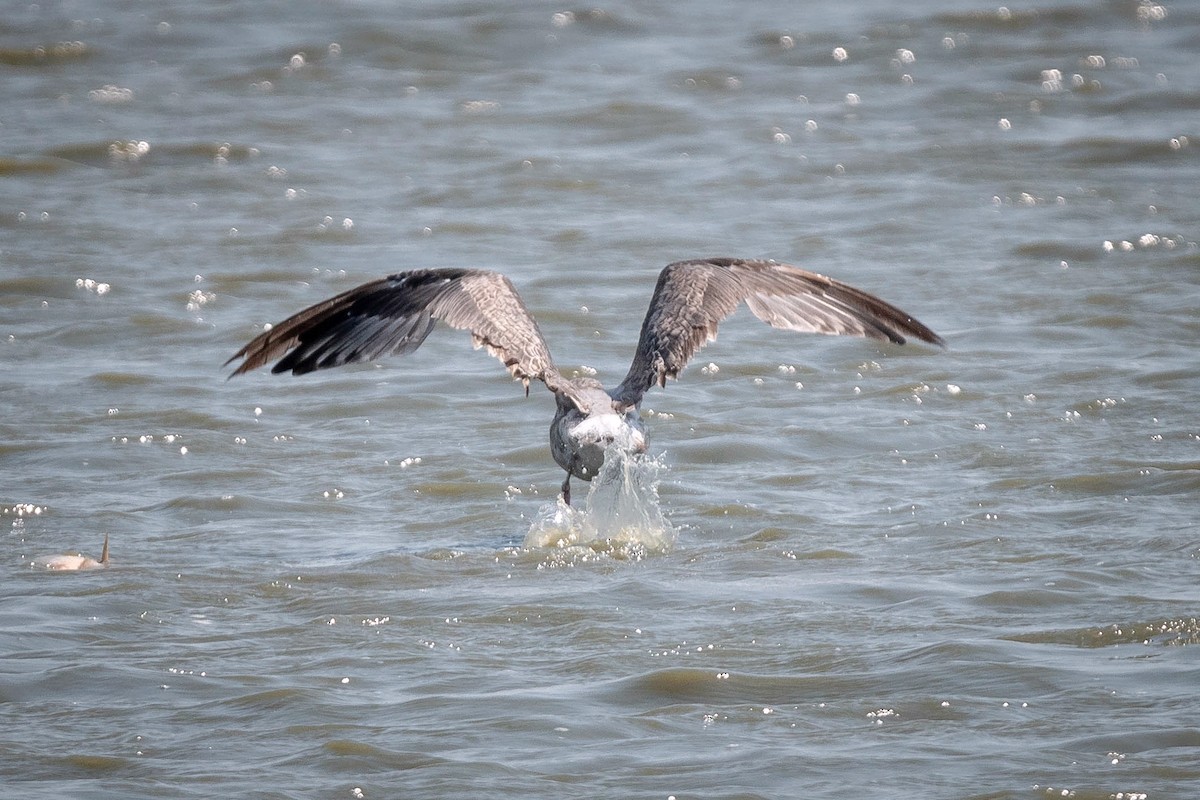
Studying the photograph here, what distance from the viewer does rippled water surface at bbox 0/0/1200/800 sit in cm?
542

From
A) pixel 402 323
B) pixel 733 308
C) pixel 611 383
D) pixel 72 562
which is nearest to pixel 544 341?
pixel 402 323

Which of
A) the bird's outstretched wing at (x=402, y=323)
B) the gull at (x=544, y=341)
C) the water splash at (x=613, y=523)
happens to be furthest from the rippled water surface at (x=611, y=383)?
the bird's outstretched wing at (x=402, y=323)

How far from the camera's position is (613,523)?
7.36 meters

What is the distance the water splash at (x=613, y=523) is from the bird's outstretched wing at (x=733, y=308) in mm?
367

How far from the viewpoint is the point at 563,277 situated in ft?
38.8

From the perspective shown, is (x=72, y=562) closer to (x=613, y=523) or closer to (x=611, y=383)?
(x=613, y=523)

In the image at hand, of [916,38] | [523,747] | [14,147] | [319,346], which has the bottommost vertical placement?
[523,747]

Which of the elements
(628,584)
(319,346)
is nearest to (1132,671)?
(628,584)

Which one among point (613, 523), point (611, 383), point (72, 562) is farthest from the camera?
point (611, 383)

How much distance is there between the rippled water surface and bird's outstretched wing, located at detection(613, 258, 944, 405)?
604 millimetres

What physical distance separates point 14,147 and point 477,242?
4.71 metres

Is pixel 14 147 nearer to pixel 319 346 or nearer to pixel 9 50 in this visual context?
pixel 9 50

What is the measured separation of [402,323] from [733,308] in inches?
52.0

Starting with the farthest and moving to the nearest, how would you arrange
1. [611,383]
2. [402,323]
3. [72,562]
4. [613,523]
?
[611,383] → [613,523] → [402,323] → [72,562]
